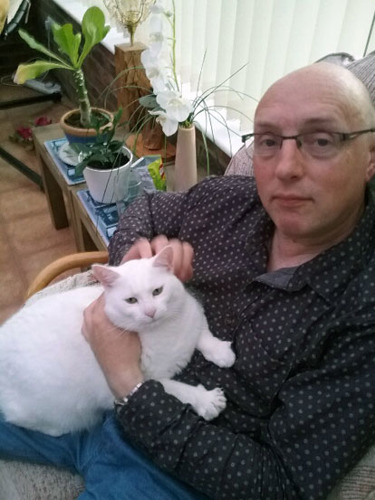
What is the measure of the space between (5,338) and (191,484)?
557mm

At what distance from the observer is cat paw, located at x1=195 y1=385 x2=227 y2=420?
88 centimetres

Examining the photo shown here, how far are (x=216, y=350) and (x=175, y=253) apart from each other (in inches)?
10.5

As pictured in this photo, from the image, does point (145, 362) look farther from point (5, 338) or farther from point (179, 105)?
point (179, 105)

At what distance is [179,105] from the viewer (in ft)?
4.19

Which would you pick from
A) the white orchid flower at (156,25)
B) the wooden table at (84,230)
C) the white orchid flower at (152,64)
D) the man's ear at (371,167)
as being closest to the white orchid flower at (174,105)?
the white orchid flower at (152,64)

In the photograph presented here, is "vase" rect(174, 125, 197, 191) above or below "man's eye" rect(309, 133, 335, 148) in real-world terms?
below

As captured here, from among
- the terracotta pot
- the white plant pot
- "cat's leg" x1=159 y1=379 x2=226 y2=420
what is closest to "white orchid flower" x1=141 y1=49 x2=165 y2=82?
the white plant pot

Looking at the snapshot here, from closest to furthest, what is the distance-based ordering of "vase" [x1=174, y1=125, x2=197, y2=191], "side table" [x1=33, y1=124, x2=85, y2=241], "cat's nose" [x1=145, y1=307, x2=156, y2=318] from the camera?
"cat's nose" [x1=145, y1=307, x2=156, y2=318] → "vase" [x1=174, y1=125, x2=197, y2=191] → "side table" [x1=33, y1=124, x2=85, y2=241]

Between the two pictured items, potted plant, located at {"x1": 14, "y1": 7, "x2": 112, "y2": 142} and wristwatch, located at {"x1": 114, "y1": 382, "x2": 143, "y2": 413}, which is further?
potted plant, located at {"x1": 14, "y1": 7, "x2": 112, "y2": 142}

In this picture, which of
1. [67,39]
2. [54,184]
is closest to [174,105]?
[67,39]

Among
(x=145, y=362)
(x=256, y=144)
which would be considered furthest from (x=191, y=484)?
(x=256, y=144)

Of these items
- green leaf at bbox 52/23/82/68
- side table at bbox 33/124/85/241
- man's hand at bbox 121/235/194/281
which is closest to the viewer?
man's hand at bbox 121/235/194/281

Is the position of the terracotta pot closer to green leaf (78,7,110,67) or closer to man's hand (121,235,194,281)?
green leaf (78,7,110,67)

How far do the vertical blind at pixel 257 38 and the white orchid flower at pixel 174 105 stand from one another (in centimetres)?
45
